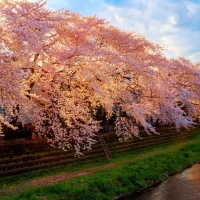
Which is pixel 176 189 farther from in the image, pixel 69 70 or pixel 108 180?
pixel 69 70

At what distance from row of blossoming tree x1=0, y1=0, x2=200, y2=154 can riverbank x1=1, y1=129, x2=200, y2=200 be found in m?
2.28

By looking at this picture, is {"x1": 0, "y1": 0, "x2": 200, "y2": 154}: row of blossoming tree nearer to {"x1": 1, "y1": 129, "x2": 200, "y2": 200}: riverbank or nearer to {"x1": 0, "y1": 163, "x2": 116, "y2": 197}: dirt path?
{"x1": 0, "y1": 163, "x2": 116, "y2": 197}: dirt path

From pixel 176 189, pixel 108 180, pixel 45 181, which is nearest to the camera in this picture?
pixel 45 181

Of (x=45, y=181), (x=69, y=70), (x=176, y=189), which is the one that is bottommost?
(x=176, y=189)

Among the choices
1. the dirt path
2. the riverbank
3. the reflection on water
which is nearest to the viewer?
the riverbank

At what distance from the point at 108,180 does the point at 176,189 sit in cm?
354

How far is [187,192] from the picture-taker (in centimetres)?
1589

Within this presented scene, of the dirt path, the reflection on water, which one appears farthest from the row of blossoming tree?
the reflection on water

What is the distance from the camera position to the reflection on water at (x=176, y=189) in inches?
602

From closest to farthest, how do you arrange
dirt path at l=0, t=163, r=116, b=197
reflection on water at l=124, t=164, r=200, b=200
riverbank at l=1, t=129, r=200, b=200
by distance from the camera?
riverbank at l=1, t=129, r=200, b=200 < dirt path at l=0, t=163, r=116, b=197 < reflection on water at l=124, t=164, r=200, b=200

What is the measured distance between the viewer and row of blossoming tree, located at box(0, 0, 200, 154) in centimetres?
1427

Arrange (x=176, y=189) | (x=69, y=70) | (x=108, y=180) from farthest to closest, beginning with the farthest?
(x=69, y=70), (x=176, y=189), (x=108, y=180)

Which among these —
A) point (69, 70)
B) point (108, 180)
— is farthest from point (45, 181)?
point (69, 70)

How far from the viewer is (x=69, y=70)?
62.9 feet
